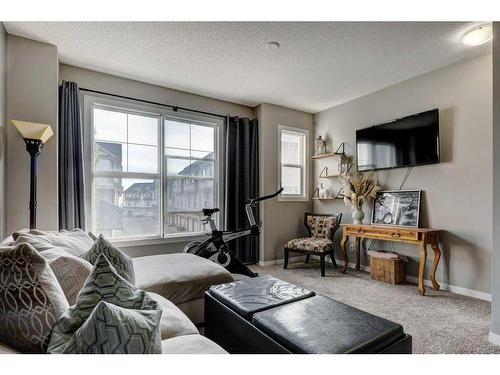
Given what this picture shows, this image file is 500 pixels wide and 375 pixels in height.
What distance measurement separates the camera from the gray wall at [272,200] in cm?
432

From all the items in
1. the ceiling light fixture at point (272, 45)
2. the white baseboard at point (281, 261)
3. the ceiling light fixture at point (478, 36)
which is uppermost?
the ceiling light fixture at point (272, 45)

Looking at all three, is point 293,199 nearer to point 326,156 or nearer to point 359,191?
point 326,156

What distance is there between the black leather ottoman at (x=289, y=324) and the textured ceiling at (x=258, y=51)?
222 cm

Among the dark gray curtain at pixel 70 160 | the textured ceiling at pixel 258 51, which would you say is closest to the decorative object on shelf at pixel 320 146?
the textured ceiling at pixel 258 51

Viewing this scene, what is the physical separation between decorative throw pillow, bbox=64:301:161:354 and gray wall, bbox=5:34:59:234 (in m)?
2.45

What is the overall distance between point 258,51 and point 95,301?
104 inches

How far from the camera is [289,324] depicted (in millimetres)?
1255

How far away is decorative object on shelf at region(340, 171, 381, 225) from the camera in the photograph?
3707mm

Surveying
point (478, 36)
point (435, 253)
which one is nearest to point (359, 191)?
point (435, 253)

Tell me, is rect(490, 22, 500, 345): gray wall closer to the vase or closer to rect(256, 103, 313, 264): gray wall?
the vase

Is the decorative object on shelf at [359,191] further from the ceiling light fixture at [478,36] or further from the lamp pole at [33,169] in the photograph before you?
the lamp pole at [33,169]
